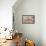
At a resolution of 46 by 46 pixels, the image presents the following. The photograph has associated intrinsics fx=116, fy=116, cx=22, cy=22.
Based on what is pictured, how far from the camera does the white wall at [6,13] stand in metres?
4.28

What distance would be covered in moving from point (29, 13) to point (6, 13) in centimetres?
158

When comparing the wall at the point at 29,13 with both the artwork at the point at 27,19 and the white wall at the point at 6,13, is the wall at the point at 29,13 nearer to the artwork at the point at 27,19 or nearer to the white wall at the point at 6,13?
the artwork at the point at 27,19

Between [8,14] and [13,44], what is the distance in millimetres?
1401

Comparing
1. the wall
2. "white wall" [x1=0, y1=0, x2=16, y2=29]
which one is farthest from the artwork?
"white wall" [x1=0, y1=0, x2=16, y2=29]

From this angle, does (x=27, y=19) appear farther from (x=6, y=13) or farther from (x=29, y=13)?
(x=6, y=13)

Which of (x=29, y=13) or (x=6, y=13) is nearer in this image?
(x=6, y=13)

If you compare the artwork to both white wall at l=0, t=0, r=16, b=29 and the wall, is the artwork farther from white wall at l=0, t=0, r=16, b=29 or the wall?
white wall at l=0, t=0, r=16, b=29

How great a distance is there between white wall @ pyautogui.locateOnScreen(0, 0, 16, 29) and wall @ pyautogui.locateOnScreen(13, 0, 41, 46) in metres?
1.25

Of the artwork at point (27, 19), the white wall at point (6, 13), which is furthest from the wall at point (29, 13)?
the white wall at point (6, 13)

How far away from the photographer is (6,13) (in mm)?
4312

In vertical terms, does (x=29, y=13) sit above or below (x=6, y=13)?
above

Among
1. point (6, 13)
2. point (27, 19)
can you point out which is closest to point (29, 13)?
point (27, 19)

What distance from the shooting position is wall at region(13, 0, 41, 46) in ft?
18.4

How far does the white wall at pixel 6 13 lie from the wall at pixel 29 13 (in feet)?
4.12
